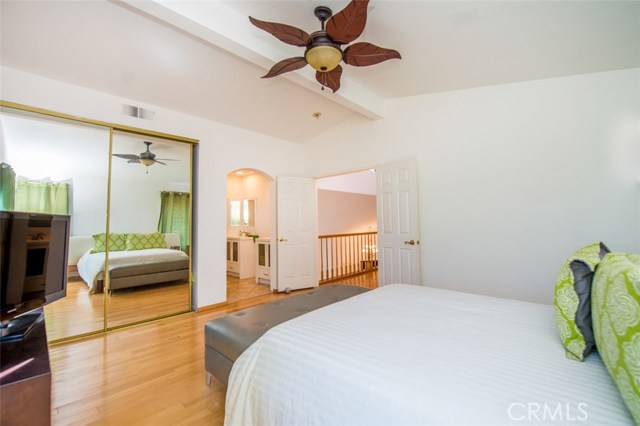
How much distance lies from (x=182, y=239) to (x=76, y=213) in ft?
3.84

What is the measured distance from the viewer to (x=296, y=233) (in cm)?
496

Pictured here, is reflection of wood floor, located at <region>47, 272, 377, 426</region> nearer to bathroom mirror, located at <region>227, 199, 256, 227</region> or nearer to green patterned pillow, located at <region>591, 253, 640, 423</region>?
green patterned pillow, located at <region>591, 253, 640, 423</region>

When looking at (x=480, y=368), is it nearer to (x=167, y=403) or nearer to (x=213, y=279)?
(x=167, y=403)

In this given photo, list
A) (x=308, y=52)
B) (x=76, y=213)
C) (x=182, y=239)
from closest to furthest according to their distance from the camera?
(x=308, y=52) → (x=76, y=213) → (x=182, y=239)

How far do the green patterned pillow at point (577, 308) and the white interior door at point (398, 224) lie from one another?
2.50m

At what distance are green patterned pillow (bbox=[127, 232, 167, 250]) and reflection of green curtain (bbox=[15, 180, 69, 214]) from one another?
0.70 m

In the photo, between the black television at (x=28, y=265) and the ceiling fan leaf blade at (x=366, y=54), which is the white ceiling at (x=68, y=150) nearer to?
the black television at (x=28, y=265)

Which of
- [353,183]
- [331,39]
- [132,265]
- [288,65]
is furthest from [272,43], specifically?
[353,183]

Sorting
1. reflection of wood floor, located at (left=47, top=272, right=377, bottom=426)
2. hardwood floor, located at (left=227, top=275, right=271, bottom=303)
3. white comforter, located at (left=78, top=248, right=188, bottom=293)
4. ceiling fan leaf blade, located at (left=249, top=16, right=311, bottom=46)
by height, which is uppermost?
ceiling fan leaf blade, located at (left=249, top=16, right=311, bottom=46)

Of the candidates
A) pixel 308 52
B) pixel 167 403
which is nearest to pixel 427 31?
pixel 308 52

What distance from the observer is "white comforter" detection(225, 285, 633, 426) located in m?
0.82

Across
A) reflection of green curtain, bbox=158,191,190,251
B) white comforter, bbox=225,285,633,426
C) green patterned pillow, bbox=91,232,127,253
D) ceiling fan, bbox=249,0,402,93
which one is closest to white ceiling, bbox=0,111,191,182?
reflection of green curtain, bbox=158,191,190,251

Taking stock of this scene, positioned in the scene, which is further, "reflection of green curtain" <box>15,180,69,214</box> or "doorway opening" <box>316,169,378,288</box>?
"doorway opening" <box>316,169,378,288</box>

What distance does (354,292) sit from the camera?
2.52 m
